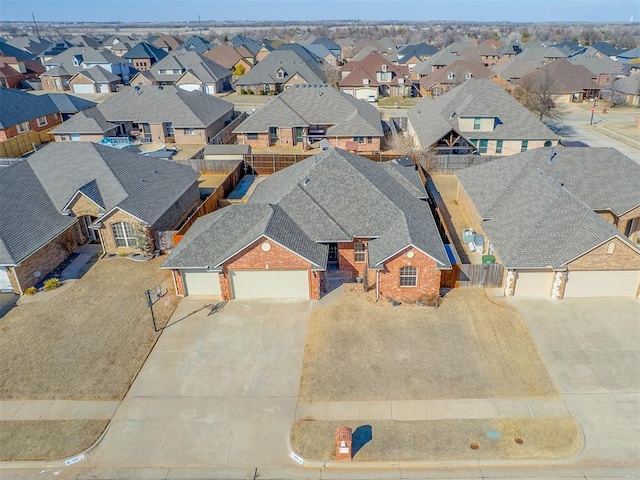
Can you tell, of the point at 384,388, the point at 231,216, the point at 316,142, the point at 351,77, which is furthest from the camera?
the point at 351,77

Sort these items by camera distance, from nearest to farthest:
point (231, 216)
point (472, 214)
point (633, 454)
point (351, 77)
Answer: point (633, 454)
point (231, 216)
point (472, 214)
point (351, 77)

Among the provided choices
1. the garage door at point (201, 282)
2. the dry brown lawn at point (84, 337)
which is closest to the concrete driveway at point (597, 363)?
the garage door at point (201, 282)

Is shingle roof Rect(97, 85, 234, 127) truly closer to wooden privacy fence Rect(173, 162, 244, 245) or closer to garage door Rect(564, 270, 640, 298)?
wooden privacy fence Rect(173, 162, 244, 245)

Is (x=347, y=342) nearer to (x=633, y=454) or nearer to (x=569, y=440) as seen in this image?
(x=569, y=440)

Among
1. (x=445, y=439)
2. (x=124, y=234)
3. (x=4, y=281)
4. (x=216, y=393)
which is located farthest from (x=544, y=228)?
(x=4, y=281)

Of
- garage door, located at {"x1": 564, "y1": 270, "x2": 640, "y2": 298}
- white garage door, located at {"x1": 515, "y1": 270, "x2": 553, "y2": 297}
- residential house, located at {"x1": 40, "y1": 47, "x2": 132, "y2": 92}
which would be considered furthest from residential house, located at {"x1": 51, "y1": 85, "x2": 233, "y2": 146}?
residential house, located at {"x1": 40, "y1": 47, "x2": 132, "y2": 92}

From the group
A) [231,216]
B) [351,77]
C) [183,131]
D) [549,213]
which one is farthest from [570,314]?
[351,77]
